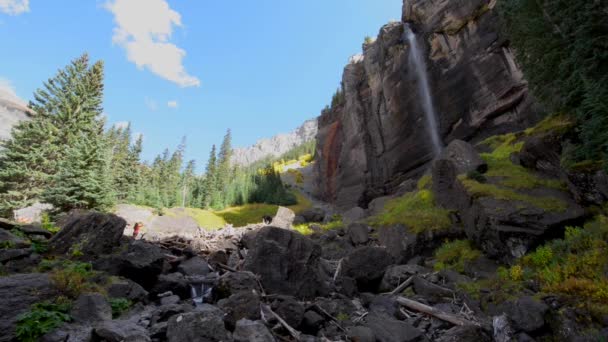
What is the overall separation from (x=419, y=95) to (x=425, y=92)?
2.97 ft

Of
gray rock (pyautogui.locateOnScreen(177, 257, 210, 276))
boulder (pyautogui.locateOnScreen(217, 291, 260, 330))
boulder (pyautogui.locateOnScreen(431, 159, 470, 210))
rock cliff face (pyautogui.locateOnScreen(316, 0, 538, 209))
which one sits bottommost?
boulder (pyautogui.locateOnScreen(217, 291, 260, 330))

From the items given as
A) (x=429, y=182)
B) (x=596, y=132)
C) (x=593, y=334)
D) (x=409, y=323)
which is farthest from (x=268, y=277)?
(x=429, y=182)

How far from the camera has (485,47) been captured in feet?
108

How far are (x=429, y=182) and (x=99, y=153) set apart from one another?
110 ft

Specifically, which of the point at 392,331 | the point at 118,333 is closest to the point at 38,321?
the point at 118,333

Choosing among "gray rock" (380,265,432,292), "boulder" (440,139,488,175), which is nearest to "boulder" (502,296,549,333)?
"gray rock" (380,265,432,292)

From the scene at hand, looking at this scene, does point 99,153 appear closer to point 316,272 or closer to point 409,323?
point 316,272

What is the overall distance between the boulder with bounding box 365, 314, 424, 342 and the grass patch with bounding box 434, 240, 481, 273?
21.6ft

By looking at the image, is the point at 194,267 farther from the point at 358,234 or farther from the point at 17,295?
the point at 358,234

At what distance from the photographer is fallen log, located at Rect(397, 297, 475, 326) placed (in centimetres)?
859

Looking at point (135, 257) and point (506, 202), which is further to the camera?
point (506, 202)

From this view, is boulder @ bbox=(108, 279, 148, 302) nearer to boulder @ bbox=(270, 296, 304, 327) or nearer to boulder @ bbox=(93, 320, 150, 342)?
boulder @ bbox=(93, 320, 150, 342)

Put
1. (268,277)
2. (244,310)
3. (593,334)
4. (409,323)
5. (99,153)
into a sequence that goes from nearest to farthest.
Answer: (593,334), (244,310), (409,323), (268,277), (99,153)

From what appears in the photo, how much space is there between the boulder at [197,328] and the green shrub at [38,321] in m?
2.45
